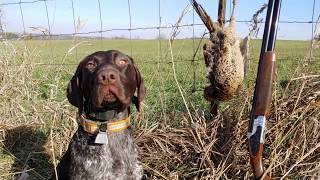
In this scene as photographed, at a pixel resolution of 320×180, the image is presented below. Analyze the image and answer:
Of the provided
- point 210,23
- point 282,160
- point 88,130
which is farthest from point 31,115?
point 282,160

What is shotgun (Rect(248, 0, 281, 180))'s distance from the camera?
327cm

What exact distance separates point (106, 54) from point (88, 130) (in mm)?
641

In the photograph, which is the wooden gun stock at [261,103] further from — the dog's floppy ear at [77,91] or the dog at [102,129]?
the dog's floppy ear at [77,91]

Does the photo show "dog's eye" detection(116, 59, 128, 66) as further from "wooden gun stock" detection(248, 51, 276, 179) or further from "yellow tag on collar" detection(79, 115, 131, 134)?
"wooden gun stock" detection(248, 51, 276, 179)

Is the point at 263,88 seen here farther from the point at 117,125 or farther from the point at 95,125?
the point at 95,125

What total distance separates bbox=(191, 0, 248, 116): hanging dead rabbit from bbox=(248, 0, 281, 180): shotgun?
A: 0.48 meters

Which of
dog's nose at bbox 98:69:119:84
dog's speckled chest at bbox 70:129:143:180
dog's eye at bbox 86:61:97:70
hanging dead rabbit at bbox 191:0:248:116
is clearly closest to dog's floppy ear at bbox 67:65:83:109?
dog's eye at bbox 86:61:97:70

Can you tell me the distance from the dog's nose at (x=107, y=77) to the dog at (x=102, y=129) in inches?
4.3

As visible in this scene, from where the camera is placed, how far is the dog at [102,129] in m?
3.77

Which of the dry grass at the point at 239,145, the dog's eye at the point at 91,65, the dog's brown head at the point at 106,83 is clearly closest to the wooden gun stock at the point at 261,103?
the dry grass at the point at 239,145

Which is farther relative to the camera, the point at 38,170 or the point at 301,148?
the point at 38,170

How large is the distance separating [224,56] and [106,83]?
3.30 ft

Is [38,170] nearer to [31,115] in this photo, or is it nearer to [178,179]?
[31,115]

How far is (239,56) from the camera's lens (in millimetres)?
3852
